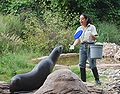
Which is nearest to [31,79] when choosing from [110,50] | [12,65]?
[12,65]

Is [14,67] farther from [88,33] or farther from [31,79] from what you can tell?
[31,79]

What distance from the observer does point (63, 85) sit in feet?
17.2

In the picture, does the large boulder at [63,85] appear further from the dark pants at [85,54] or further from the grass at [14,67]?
the grass at [14,67]

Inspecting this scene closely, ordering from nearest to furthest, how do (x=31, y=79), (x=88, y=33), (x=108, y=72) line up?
(x=31, y=79) → (x=88, y=33) → (x=108, y=72)

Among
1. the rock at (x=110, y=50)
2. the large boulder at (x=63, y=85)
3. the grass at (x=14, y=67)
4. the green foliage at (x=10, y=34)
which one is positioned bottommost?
the rock at (x=110, y=50)

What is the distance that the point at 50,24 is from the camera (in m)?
15.3

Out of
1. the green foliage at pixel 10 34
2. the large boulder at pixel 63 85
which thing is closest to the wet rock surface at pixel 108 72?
the large boulder at pixel 63 85

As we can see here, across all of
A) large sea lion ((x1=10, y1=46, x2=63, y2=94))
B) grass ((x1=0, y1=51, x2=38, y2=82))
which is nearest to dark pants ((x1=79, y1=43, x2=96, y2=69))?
large sea lion ((x1=10, y1=46, x2=63, y2=94))

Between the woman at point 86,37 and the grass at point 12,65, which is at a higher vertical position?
the woman at point 86,37

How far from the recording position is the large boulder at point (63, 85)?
206 inches

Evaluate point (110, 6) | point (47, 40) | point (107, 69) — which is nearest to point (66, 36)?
point (47, 40)

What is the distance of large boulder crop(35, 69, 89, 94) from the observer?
523cm

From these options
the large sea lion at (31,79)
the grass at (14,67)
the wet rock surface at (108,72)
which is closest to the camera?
the large sea lion at (31,79)

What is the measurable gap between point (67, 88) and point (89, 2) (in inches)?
525
